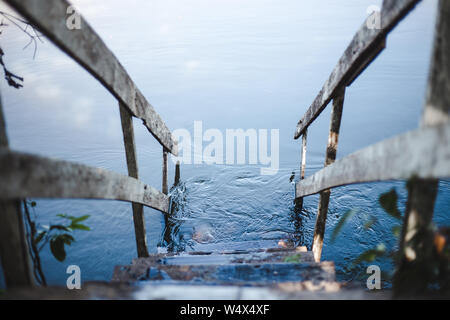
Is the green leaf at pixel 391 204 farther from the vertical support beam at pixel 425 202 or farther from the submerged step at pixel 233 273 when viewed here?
the submerged step at pixel 233 273

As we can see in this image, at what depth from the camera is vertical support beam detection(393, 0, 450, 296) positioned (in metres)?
0.98

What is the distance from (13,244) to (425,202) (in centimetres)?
145

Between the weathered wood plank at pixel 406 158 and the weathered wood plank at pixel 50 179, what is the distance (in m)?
1.17

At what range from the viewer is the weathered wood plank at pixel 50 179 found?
946mm

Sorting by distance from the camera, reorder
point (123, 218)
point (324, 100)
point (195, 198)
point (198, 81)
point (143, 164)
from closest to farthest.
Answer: point (324, 100) < point (123, 218) < point (195, 198) < point (143, 164) < point (198, 81)

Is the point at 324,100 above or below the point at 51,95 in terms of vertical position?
below

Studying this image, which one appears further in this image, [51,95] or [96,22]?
[96,22]

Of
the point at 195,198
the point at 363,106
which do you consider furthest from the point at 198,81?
the point at 195,198

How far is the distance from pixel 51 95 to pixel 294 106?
4.92 m

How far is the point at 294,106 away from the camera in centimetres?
693

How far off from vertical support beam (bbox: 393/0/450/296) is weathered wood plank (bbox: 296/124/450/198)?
0.05 meters

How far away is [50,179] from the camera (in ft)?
3.68

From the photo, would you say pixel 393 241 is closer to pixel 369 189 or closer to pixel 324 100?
pixel 369 189

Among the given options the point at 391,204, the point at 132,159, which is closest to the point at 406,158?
the point at 391,204
